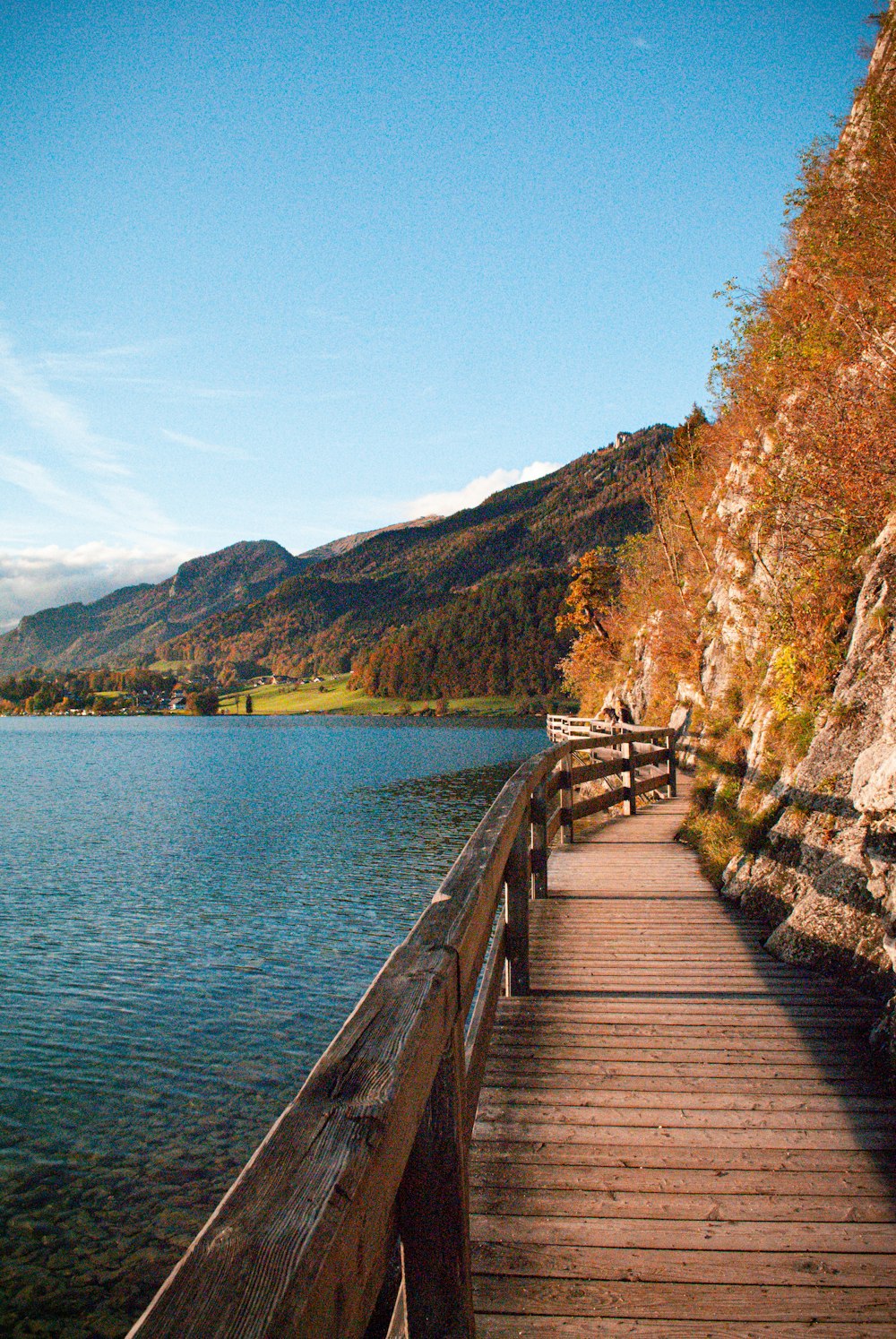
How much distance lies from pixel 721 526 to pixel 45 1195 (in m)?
20.6

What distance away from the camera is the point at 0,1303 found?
5.93 m

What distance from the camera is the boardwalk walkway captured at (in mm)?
2768

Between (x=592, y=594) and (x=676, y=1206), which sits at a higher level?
(x=592, y=594)

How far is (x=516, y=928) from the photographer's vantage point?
5.88 m

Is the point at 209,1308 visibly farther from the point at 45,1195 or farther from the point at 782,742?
the point at 782,742

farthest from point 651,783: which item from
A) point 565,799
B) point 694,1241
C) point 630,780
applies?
point 694,1241

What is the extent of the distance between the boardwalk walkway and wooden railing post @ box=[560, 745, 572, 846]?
4069mm

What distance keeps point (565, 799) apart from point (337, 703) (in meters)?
142

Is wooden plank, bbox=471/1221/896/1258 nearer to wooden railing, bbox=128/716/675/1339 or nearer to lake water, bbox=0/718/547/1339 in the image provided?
wooden railing, bbox=128/716/675/1339

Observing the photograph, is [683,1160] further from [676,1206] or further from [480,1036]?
[480,1036]

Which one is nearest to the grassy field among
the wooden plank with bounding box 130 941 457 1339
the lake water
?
the lake water

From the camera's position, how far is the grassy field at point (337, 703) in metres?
126

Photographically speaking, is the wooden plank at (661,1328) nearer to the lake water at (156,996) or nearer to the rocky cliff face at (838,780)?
the rocky cliff face at (838,780)

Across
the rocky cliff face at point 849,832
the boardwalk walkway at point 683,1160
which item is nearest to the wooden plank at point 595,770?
the rocky cliff face at point 849,832
